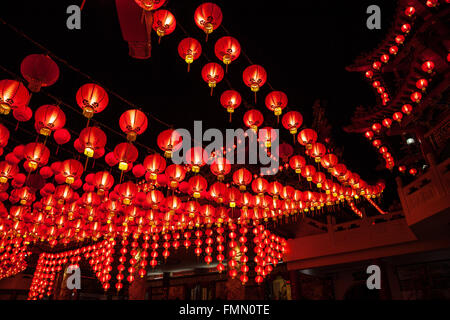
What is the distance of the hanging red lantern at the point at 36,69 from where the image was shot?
3170 millimetres

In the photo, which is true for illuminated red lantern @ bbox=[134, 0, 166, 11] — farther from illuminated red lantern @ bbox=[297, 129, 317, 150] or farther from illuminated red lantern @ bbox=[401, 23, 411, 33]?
illuminated red lantern @ bbox=[401, 23, 411, 33]

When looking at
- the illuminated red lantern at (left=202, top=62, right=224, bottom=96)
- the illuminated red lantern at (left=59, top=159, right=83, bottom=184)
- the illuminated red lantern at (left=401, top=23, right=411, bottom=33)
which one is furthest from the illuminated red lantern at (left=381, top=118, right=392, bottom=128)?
the illuminated red lantern at (left=59, top=159, right=83, bottom=184)

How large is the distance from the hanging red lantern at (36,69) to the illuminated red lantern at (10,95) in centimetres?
31

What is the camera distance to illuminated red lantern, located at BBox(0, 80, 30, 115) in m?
3.34

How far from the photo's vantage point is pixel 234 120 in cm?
876

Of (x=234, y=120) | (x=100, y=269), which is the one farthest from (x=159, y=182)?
(x=100, y=269)

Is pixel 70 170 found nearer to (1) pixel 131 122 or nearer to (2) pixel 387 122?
(1) pixel 131 122

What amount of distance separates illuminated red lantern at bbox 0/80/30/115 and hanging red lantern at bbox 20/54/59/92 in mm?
312

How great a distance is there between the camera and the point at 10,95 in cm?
336

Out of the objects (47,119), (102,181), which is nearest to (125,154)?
(47,119)

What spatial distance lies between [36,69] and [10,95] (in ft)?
1.78

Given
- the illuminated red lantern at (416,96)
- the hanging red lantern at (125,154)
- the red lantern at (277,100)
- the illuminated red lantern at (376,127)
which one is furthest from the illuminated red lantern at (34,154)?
the illuminated red lantern at (376,127)
